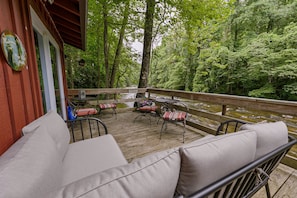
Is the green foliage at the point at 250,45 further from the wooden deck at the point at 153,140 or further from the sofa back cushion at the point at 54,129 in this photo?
the sofa back cushion at the point at 54,129

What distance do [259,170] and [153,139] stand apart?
6.48 ft

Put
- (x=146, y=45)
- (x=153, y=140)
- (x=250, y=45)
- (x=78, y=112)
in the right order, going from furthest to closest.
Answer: (x=250, y=45) < (x=146, y=45) < (x=78, y=112) < (x=153, y=140)

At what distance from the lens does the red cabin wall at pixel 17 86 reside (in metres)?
1.05

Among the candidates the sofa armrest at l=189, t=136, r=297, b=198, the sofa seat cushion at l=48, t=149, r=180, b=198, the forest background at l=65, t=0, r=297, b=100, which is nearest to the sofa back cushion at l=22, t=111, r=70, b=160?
the sofa seat cushion at l=48, t=149, r=180, b=198

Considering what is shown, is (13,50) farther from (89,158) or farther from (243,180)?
(243,180)

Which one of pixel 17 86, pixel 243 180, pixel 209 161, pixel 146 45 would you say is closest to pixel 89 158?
pixel 17 86

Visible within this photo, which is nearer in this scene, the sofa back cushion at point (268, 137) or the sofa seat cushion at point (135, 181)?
the sofa seat cushion at point (135, 181)

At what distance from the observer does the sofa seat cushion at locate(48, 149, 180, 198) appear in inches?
20.7

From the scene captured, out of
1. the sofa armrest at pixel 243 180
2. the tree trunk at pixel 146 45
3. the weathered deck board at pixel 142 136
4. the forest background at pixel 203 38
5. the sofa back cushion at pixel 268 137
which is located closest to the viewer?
the sofa armrest at pixel 243 180

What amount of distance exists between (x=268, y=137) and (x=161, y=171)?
87 centimetres

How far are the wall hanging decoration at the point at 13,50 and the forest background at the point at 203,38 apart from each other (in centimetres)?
401

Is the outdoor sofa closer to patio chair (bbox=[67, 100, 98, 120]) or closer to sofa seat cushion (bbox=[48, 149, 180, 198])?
sofa seat cushion (bbox=[48, 149, 180, 198])

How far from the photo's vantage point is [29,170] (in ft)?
2.23

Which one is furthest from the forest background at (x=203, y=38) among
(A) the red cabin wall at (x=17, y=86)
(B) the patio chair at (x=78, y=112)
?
(A) the red cabin wall at (x=17, y=86)
